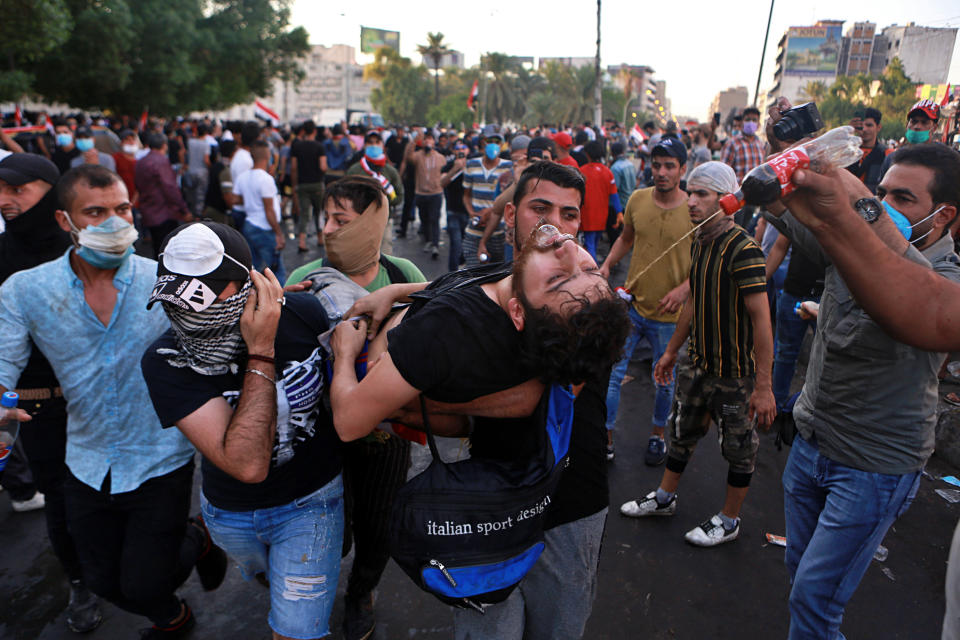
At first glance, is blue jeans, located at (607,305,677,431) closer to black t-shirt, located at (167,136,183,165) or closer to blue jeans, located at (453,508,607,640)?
blue jeans, located at (453,508,607,640)

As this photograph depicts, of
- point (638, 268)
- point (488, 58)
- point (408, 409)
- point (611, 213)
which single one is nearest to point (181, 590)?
point (408, 409)

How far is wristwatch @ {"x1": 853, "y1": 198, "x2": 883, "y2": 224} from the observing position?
1.62 m

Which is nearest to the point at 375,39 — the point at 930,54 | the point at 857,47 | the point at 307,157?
the point at 857,47

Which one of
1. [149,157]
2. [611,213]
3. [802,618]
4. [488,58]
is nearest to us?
[802,618]

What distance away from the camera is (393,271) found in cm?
302

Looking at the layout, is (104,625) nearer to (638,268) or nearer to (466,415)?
(466,415)

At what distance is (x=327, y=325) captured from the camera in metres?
2.20

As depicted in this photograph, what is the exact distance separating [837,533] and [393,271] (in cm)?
223

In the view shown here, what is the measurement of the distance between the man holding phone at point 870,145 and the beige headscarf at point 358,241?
6597mm

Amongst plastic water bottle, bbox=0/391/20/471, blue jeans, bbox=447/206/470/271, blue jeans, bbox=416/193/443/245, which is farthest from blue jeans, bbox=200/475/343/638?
blue jeans, bbox=416/193/443/245

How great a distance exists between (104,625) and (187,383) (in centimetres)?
191

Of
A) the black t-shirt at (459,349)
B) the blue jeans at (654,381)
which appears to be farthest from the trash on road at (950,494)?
the black t-shirt at (459,349)

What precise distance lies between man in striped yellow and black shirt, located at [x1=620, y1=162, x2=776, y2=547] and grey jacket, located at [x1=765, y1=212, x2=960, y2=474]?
0.95 metres

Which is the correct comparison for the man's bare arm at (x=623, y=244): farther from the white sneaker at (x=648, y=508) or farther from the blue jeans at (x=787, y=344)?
the white sneaker at (x=648, y=508)
